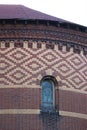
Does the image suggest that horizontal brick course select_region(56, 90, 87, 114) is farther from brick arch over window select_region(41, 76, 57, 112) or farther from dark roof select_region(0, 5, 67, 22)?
dark roof select_region(0, 5, 67, 22)

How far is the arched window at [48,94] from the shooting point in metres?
21.8

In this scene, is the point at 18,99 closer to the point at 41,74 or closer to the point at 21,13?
the point at 41,74

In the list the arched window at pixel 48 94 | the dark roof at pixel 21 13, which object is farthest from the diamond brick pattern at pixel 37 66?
the dark roof at pixel 21 13

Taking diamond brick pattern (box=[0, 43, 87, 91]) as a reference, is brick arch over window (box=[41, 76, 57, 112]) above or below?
below

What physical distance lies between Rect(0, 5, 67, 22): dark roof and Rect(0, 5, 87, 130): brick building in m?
0.09

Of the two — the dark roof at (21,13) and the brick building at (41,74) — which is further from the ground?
the dark roof at (21,13)

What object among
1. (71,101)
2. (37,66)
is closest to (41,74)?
(37,66)

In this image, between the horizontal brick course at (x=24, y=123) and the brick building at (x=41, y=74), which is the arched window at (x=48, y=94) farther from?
the horizontal brick course at (x=24, y=123)

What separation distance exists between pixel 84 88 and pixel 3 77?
3.84 metres

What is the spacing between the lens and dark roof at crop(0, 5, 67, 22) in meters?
22.7

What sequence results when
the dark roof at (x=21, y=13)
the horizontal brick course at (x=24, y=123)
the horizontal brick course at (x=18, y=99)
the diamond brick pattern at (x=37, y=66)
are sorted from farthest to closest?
the dark roof at (x=21, y=13) < the diamond brick pattern at (x=37, y=66) < the horizontal brick course at (x=18, y=99) < the horizontal brick course at (x=24, y=123)

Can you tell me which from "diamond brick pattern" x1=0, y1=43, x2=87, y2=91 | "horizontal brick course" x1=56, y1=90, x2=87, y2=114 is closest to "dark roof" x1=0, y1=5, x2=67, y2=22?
"diamond brick pattern" x1=0, y1=43, x2=87, y2=91

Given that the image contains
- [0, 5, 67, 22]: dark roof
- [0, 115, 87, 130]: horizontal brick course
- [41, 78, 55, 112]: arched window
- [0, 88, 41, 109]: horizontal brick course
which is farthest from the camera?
[0, 5, 67, 22]: dark roof

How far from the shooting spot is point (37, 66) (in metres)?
21.8
